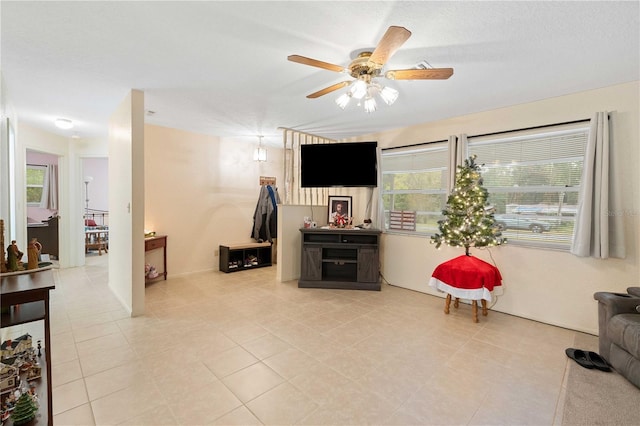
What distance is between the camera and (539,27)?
195 cm

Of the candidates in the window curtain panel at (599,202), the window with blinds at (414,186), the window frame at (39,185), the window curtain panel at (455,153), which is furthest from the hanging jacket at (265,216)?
the window frame at (39,185)

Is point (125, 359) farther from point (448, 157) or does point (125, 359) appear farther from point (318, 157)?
point (448, 157)

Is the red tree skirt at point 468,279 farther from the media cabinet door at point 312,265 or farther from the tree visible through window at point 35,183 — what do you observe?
the tree visible through window at point 35,183

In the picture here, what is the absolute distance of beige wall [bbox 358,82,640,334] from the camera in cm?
281

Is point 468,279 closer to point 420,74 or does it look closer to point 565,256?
point 565,256

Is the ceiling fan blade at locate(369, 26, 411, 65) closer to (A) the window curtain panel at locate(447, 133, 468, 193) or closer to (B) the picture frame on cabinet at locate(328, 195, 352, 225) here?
(A) the window curtain panel at locate(447, 133, 468, 193)

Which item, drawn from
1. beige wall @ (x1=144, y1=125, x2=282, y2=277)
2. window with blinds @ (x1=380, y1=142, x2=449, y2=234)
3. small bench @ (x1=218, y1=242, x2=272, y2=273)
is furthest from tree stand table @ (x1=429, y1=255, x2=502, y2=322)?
beige wall @ (x1=144, y1=125, x2=282, y2=277)

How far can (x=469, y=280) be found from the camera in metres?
3.13

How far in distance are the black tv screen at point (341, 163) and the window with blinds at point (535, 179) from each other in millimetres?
1458

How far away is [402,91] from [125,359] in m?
3.61

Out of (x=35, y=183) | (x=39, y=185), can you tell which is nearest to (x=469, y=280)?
(x=39, y=185)

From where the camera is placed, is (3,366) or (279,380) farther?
(279,380)

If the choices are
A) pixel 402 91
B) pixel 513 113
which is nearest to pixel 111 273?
pixel 402 91

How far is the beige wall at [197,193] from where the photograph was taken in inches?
183
